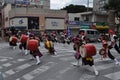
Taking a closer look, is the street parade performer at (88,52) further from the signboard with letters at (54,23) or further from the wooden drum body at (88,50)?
the signboard with letters at (54,23)

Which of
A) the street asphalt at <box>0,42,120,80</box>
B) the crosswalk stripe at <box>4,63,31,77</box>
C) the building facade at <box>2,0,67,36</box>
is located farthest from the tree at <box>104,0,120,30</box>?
the crosswalk stripe at <box>4,63,31,77</box>

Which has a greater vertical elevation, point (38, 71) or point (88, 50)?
point (88, 50)

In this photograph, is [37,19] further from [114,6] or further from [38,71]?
[38,71]

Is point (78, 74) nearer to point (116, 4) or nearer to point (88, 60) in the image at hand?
point (88, 60)

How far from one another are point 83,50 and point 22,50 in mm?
8605

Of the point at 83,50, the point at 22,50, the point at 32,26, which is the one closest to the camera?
the point at 83,50

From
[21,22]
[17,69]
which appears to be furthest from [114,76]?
[21,22]

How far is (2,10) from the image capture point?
7269 cm

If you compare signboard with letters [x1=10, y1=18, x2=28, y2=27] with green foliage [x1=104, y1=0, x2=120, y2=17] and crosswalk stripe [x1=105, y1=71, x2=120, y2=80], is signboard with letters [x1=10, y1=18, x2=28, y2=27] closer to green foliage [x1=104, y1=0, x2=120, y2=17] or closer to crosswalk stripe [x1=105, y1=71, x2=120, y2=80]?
green foliage [x1=104, y1=0, x2=120, y2=17]

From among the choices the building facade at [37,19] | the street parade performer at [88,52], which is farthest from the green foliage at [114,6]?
the street parade performer at [88,52]

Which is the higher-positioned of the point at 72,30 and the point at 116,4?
the point at 116,4

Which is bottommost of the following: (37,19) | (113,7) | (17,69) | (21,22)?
(17,69)

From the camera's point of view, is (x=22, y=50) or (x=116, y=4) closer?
(x=22, y=50)

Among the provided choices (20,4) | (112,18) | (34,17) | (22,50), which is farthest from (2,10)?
(22,50)
